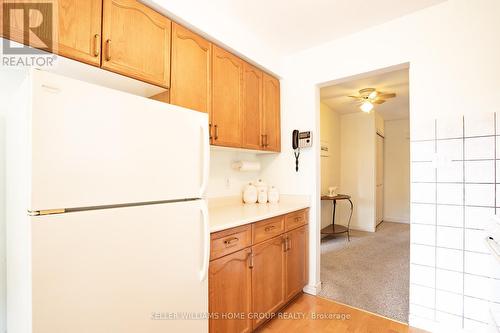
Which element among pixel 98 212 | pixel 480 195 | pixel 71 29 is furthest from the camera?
pixel 480 195

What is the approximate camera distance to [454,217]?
67.4 inches

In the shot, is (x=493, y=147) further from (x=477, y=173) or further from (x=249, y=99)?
(x=249, y=99)

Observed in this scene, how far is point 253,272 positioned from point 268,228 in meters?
0.34

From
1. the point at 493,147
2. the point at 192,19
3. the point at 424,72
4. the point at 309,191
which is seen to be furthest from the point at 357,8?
the point at 309,191

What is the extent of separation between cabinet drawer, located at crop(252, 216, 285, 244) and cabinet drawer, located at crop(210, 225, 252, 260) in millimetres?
68

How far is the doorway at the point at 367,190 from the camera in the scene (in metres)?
2.47

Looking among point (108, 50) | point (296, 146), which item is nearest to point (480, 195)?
point (296, 146)

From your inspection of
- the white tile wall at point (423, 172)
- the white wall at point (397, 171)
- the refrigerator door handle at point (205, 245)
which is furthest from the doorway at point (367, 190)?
the refrigerator door handle at point (205, 245)

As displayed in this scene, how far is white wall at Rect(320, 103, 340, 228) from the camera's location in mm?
4461

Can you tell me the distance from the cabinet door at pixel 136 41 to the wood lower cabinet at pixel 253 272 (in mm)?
1082

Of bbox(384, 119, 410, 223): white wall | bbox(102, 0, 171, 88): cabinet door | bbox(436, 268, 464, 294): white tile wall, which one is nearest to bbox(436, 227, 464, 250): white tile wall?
bbox(436, 268, 464, 294): white tile wall

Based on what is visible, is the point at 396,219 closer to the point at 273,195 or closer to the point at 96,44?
the point at 273,195

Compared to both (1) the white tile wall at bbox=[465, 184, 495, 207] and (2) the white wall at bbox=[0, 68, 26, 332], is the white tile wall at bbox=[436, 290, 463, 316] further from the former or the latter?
(2) the white wall at bbox=[0, 68, 26, 332]

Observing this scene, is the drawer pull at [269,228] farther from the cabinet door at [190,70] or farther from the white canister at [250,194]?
the cabinet door at [190,70]
